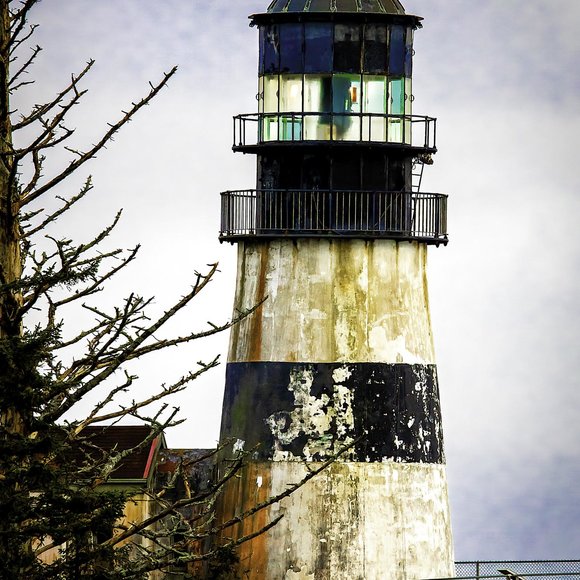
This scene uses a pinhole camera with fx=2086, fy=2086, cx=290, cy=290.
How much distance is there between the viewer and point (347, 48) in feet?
120

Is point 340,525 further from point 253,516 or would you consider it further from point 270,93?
point 270,93

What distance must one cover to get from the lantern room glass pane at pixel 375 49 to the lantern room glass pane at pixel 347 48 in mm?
146

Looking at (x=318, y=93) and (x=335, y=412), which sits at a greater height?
(x=318, y=93)

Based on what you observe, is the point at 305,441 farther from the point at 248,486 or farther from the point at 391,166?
the point at 391,166

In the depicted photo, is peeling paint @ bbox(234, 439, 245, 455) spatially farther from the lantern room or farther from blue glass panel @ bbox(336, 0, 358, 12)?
blue glass panel @ bbox(336, 0, 358, 12)

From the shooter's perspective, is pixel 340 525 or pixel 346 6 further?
pixel 346 6

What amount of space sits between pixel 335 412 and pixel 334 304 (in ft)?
6.21

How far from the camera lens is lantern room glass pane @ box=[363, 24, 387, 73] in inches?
1447

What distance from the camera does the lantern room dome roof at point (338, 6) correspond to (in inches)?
1441

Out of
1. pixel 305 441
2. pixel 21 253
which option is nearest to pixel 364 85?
pixel 305 441

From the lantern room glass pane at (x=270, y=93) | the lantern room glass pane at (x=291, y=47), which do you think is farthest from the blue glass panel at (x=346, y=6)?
the lantern room glass pane at (x=270, y=93)

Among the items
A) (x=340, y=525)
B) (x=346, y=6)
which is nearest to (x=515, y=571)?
(x=340, y=525)

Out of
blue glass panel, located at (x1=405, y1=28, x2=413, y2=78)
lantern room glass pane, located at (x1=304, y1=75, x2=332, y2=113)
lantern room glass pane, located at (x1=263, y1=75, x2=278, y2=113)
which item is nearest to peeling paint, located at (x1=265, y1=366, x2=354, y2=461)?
lantern room glass pane, located at (x1=304, y1=75, x2=332, y2=113)

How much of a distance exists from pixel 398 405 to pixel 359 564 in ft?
9.24
